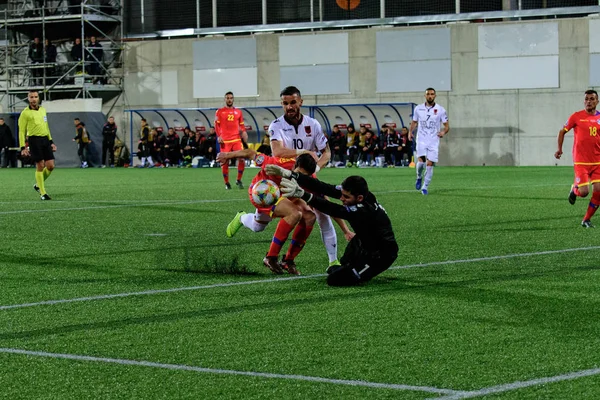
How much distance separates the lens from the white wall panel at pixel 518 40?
4131 cm

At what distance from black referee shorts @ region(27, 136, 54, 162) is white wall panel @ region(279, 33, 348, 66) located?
2354 centimetres

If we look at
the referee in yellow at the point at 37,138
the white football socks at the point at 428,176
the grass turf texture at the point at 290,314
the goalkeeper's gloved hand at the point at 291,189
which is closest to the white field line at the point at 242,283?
the grass turf texture at the point at 290,314

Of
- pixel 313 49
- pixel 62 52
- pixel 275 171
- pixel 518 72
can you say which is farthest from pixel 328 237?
pixel 62 52

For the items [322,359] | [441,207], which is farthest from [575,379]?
[441,207]

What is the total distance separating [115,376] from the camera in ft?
18.6

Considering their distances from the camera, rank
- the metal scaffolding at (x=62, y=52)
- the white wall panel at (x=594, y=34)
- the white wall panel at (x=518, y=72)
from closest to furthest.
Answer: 1. the white wall panel at (x=594, y=34)
2. the white wall panel at (x=518, y=72)
3. the metal scaffolding at (x=62, y=52)

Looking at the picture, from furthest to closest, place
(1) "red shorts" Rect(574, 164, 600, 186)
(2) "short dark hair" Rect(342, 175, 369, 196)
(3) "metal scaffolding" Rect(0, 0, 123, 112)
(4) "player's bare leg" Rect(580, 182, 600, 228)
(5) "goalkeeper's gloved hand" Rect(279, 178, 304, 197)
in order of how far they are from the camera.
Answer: (3) "metal scaffolding" Rect(0, 0, 123, 112) → (1) "red shorts" Rect(574, 164, 600, 186) → (4) "player's bare leg" Rect(580, 182, 600, 228) → (2) "short dark hair" Rect(342, 175, 369, 196) → (5) "goalkeeper's gloved hand" Rect(279, 178, 304, 197)

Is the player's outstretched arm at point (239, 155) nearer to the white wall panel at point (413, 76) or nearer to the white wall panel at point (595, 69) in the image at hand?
the white wall panel at point (413, 76)

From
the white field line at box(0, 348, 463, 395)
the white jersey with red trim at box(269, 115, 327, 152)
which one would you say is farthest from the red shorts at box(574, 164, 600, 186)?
the white field line at box(0, 348, 463, 395)

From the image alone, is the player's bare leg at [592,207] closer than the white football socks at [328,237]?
No

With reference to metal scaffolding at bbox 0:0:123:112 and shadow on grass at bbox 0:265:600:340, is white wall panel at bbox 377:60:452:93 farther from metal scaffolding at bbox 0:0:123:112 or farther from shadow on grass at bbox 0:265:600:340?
shadow on grass at bbox 0:265:600:340

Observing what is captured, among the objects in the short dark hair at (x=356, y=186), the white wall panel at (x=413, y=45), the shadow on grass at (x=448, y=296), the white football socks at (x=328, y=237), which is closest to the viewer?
the shadow on grass at (x=448, y=296)

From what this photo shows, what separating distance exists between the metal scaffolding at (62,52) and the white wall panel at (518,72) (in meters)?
16.1

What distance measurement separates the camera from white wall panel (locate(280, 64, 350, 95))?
144 ft
